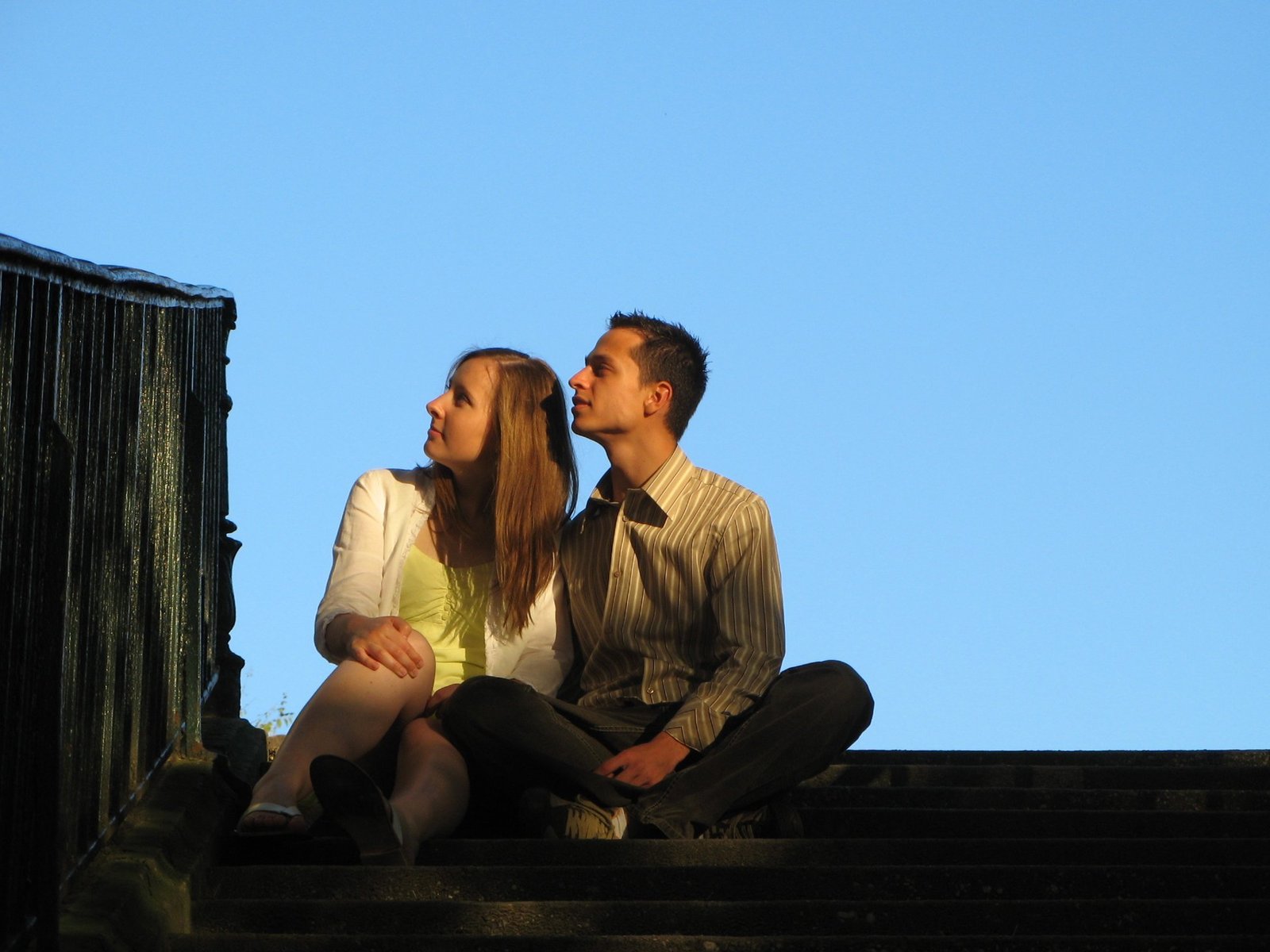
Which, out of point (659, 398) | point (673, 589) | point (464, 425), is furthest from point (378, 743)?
point (659, 398)

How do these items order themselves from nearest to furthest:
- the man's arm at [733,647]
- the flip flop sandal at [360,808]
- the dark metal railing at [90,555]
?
the dark metal railing at [90,555] < the flip flop sandal at [360,808] < the man's arm at [733,647]

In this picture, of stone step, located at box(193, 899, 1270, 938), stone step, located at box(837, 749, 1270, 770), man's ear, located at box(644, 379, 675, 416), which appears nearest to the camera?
stone step, located at box(193, 899, 1270, 938)

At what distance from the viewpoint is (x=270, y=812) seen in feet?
12.7

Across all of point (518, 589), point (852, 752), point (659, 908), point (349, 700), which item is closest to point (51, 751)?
point (659, 908)

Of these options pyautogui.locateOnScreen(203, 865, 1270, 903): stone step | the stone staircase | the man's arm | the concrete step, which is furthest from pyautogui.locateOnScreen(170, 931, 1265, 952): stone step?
the man's arm

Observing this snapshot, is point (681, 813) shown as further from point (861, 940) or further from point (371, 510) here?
point (371, 510)

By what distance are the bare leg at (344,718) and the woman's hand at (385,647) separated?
19 mm

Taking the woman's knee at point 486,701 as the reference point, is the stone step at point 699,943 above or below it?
below

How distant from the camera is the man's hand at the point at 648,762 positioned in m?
4.16

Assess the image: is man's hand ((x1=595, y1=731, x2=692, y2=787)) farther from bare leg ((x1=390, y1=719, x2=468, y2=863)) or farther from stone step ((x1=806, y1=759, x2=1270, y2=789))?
stone step ((x1=806, y1=759, x2=1270, y2=789))

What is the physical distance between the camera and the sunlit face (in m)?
4.88

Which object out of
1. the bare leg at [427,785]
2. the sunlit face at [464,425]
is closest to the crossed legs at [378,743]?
the bare leg at [427,785]

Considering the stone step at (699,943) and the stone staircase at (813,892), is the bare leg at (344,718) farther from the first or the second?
the stone step at (699,943)

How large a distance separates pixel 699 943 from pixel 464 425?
1924 mm
